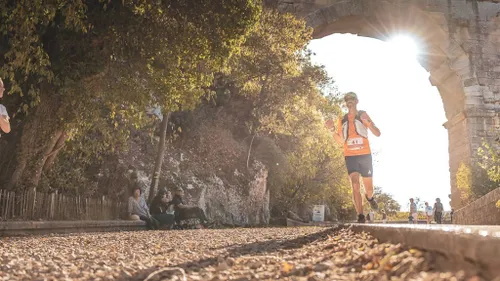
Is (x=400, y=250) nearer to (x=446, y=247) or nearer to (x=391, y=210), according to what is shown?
(x=446, y=247)

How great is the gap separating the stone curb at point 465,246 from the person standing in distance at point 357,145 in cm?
404

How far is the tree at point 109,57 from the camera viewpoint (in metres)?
8.84

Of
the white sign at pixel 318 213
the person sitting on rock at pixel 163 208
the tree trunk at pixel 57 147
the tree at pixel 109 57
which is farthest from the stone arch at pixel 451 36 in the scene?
the tree trunk at pixel 57 147

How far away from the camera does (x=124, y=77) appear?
30.1ft

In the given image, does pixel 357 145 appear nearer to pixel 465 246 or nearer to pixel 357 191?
pixel 357 191

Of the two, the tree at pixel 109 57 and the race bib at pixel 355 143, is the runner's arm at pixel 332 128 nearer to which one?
the race bib at pixel 355 143

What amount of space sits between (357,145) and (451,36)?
17.9 m

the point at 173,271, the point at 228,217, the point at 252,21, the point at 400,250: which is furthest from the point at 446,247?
the point at 228,217

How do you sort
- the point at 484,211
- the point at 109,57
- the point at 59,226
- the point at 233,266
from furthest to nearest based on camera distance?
the point at 484,211, the point at 109,57, the point at 59,226, the point at 233,266

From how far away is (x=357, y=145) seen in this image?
7.00 m

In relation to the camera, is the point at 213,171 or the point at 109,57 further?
the point at 213,171

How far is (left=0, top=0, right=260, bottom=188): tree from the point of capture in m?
8.84

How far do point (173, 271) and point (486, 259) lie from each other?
1964mm

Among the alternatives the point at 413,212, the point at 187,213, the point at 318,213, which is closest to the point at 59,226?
the point at 187,213
